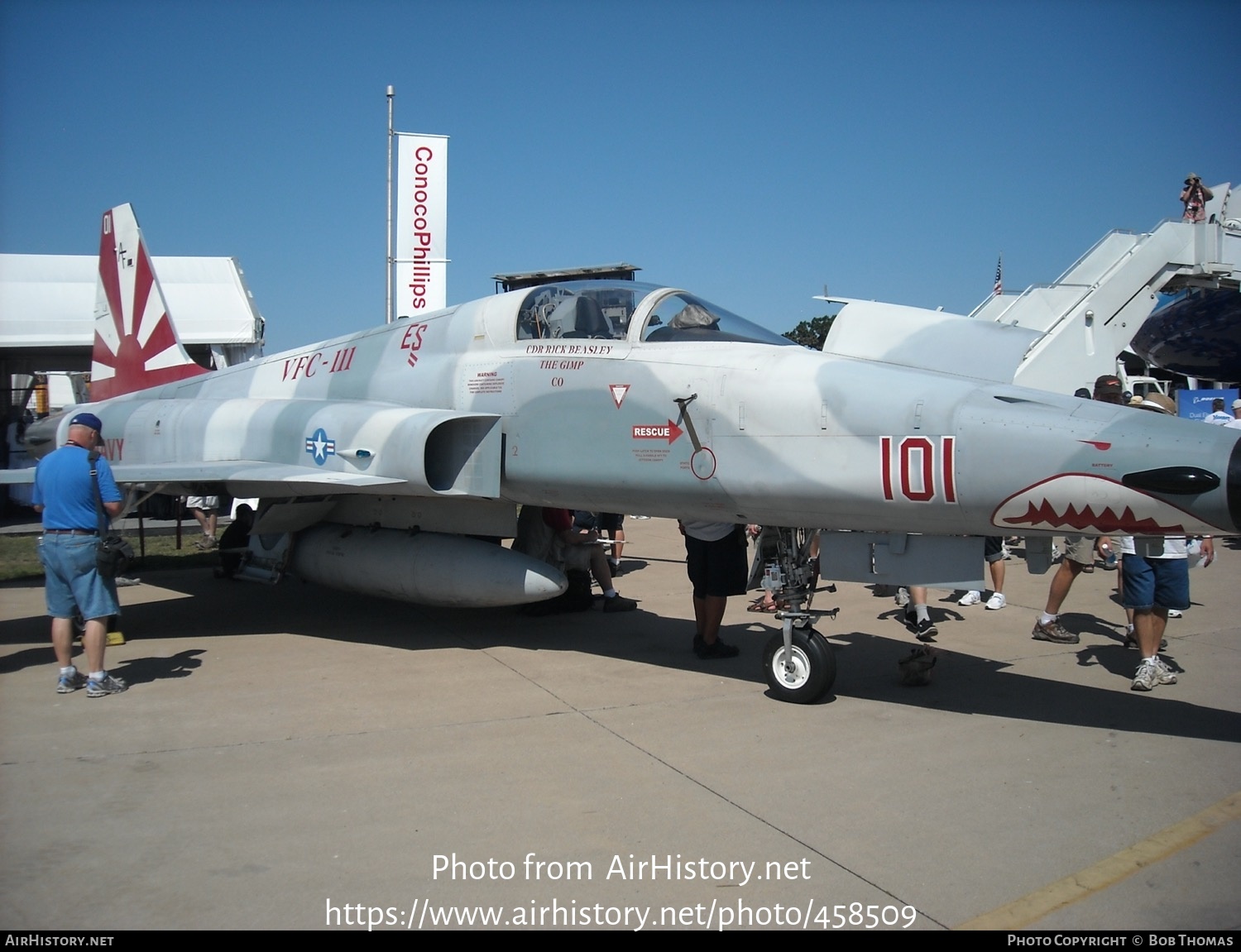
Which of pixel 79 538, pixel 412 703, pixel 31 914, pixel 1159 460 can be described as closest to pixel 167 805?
pixel 31 914

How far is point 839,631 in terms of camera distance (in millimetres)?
7758

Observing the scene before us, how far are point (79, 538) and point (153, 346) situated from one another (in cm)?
639

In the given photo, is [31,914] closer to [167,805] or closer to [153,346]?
[167,805]

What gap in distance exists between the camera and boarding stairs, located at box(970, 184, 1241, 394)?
1842 cm

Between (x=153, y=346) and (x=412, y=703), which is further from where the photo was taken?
(x=153, y=346)

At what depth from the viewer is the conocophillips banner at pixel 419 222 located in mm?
15508

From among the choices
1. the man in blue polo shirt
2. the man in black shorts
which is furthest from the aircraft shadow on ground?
the man in blue polo shirt

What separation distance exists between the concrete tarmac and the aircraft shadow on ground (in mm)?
43

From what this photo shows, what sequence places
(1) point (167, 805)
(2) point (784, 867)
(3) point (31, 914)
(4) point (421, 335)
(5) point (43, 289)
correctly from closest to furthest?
(3) point (31, 914) → (2) point (784, 867) → (1) point (167, 805) → (4) point (421, 335) → (5) point (43, 289)

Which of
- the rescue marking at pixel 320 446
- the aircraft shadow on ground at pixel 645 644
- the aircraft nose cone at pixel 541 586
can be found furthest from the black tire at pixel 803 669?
the rescue marking at pixel 320 446

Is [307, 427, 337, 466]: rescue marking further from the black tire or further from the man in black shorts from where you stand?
the black tire

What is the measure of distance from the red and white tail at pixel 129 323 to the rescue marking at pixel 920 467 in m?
9.01

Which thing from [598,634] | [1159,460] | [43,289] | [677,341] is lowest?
[598,634]

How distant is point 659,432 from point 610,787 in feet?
7.50
